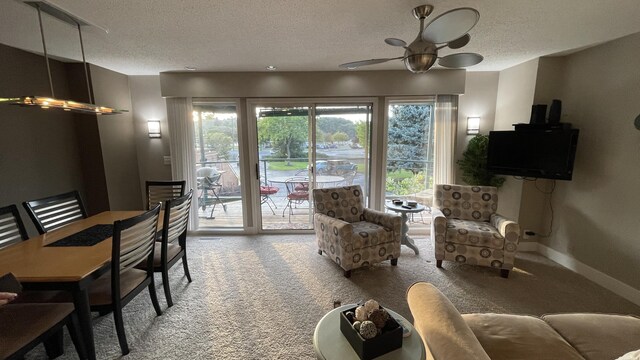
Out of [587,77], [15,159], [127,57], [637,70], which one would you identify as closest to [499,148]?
[587,77]

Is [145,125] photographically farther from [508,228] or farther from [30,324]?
[508,228]

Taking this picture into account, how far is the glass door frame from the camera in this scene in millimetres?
3881

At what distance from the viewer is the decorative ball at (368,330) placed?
4.01 feet

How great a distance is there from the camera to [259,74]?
12.3ft

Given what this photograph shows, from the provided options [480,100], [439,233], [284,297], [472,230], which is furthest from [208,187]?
[480,100]

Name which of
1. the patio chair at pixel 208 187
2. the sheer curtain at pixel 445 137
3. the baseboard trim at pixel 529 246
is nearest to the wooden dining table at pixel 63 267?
the patio chair at pixel 208 187

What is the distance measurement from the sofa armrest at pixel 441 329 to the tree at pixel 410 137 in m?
A: 2.88

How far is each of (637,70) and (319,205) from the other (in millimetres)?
3365

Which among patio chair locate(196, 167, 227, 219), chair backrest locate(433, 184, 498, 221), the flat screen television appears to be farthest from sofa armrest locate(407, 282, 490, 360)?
patio chair locate(196, 167, 227, 219)

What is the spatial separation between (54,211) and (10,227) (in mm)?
357

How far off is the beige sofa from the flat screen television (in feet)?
6.18

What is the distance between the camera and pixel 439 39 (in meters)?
1.65

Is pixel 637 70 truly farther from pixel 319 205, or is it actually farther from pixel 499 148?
pixel 319 205

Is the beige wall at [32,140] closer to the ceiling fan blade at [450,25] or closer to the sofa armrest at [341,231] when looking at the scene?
the sofa armrest at [341,231]
